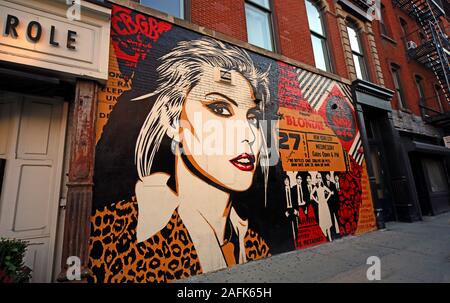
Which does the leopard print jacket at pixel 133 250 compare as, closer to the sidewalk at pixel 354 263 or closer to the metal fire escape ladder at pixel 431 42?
the sidewalk at pixel 354 263

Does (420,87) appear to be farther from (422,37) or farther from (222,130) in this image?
(222,130)

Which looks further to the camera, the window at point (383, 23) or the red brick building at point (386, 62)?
the window at point (383, 23)

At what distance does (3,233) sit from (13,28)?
10.8 ft

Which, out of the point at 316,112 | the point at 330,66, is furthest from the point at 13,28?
the point at 330,66

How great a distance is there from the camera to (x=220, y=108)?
5.57m

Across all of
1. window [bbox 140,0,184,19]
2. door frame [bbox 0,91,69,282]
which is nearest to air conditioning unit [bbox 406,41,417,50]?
window [bbox 140,0,184,19]

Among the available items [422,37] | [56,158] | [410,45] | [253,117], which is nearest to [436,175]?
[410,45]

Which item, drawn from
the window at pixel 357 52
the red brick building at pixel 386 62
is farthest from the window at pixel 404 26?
the window at pixel 357 52

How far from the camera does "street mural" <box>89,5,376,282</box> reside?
4.06m

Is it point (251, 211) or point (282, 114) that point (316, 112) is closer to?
point (282, 114)

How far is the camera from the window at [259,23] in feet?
23.1

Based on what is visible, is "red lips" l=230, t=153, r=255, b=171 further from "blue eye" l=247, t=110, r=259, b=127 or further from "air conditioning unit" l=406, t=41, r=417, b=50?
"air conditioning unit" l=406, t=41, r=417, b=50

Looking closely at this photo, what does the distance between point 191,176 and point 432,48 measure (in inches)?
634

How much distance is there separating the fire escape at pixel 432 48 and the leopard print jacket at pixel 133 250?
1471 centimetres
